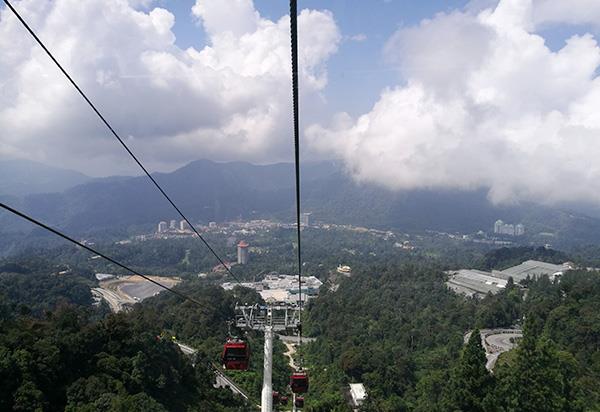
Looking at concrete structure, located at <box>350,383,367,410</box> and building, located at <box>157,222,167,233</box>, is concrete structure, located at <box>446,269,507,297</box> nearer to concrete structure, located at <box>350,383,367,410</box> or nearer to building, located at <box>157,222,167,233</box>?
concrete structure, located at <box>350,383,367,410</box>

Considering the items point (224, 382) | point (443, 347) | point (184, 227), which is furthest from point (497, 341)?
point (184, 227)

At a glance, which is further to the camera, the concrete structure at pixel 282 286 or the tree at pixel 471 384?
the concrete structure at pixel 282 286

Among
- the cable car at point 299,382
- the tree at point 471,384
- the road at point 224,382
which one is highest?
the cable car at point 299,382

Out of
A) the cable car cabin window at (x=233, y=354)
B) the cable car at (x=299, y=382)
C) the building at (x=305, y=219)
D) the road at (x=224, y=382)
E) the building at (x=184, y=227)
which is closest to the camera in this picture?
the cable car cabin window at (x=233, y=354)

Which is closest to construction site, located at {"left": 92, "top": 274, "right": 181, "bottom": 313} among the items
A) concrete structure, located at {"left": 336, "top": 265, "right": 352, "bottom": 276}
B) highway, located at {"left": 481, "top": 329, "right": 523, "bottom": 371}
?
concrete structure, located at {"left": 336, "top": 265, "right": 352, "bottom": 276}

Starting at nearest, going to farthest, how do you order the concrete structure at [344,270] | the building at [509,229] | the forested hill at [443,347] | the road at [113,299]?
1. the forested hill at [443,347]
2. the road at [113,299]
3. the concrete structure at [344,270]
4. the building at [509,229]

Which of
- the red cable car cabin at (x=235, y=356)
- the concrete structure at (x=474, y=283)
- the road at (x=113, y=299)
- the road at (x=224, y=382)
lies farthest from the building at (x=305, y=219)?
the red cable car cabin at (x=235, y=356)

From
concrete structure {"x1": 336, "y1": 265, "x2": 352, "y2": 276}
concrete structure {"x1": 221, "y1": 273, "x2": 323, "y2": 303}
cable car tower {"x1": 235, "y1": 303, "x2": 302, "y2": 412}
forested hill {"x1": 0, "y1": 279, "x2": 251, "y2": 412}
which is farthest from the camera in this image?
concrete structure {"x1": 336, "y1": 265, "x2": 352, "y2": 276}

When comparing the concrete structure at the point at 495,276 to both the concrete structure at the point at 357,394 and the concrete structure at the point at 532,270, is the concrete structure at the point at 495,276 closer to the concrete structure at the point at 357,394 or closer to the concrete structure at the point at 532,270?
the concrete structure at the point at 532,270
